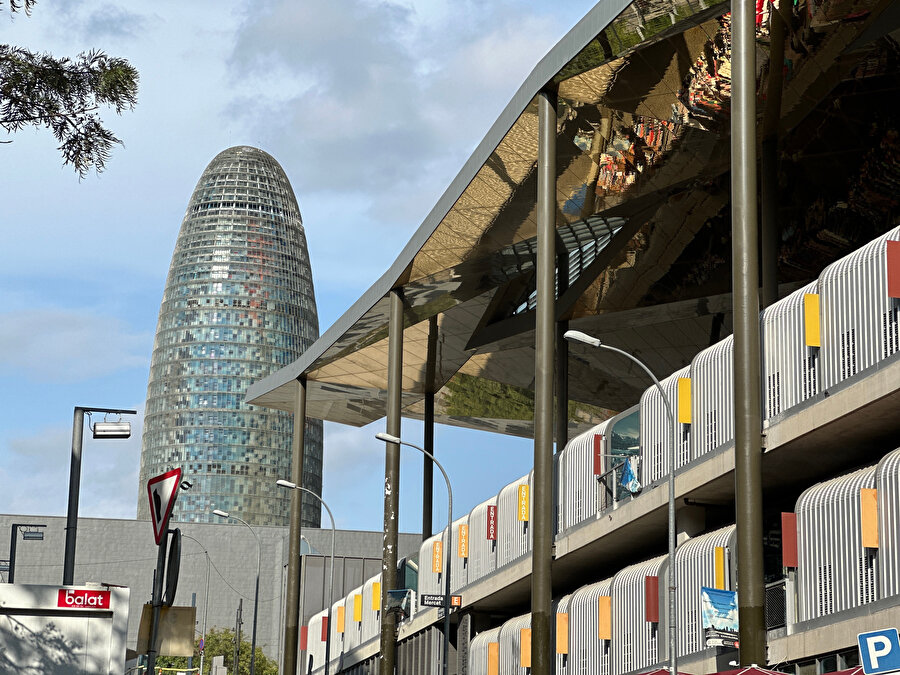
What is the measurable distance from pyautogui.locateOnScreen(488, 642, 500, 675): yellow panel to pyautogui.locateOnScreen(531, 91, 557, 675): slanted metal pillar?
28.1ft

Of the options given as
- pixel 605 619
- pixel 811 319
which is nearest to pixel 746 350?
pixel 811 319

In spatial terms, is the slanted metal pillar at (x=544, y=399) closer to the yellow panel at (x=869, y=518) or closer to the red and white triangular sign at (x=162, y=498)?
the yellow panel at (x=869, y=518)

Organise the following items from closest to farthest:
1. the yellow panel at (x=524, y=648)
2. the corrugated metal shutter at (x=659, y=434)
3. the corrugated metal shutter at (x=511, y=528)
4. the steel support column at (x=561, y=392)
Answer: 1. the corrugated metal shutter at (x=659, y=434)
2. the yellow panel at (x=524, y=648)
3. the corrugated metal shutter at (x=511, y=528)
4. the steel support column at (x=561, y=392)

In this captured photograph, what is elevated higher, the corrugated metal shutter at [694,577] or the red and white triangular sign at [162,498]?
the corrugated metal shutter at [694,577]

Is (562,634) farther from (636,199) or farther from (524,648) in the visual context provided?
(636,199)

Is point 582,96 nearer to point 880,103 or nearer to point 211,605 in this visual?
point 880,103

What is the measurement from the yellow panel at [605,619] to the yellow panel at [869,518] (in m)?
10.0

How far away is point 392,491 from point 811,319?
62.5 feet

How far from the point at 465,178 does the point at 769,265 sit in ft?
Result: 25.2

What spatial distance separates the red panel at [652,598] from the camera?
85.6 feet

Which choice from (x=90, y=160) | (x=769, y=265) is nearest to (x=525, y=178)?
(x=769, y=265)

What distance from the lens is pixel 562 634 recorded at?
3097cm

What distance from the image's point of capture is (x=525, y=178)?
30.7m

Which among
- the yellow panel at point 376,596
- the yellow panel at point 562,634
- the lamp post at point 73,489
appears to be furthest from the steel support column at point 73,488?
the yellow panel at point 376,596
